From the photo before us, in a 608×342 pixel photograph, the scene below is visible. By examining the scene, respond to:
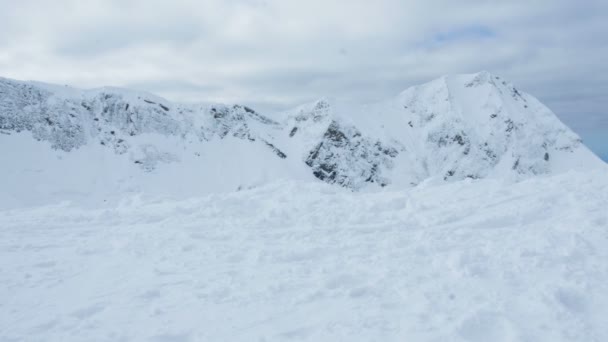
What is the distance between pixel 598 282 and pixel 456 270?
1853 millimetres

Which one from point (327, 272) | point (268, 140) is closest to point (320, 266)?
Answer: point (327, 272)

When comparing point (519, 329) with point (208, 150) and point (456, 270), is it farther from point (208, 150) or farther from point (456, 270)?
point (208, 150)

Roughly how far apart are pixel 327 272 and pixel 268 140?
244ft

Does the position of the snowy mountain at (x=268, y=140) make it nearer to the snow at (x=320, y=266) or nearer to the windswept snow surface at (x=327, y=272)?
the snow at (x=320, y=266)

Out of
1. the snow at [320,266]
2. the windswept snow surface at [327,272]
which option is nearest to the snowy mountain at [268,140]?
the snow at [320,266]

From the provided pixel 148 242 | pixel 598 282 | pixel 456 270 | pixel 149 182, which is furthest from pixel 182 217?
pixel 149 182

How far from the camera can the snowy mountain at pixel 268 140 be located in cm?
6019

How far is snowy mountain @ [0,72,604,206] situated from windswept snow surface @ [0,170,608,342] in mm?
49922

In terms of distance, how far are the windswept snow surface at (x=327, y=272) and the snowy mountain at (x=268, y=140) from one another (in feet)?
164

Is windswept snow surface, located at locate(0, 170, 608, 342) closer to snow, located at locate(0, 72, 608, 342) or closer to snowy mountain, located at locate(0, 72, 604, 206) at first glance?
snow, located at locate(0, 72, 608, 342)

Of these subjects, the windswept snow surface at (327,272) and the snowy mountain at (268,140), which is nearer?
the windswept snow surface at (327,272)

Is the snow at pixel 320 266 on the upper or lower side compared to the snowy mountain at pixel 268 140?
lower

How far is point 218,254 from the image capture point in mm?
8219

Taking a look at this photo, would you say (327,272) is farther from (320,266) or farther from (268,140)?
(268,140)
